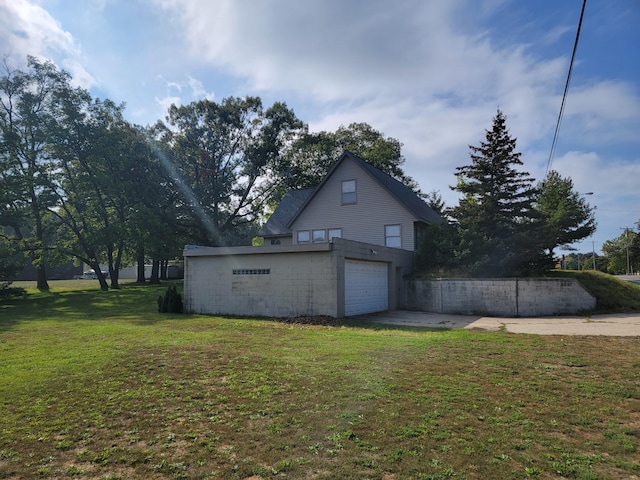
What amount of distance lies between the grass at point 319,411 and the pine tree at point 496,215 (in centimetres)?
1020

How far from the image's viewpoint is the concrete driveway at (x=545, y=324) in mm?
11586

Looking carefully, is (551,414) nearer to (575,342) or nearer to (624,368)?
(624,368)

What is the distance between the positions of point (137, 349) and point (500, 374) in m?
6.79

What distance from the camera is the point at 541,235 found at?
19172 mm

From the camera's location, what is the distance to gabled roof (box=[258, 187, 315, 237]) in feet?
86.7

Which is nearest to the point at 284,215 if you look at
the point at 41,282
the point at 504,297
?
the point at 504,297

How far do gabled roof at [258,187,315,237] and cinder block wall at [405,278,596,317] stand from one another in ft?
34.0

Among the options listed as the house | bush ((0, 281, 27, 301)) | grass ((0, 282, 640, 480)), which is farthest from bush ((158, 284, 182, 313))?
bush ((0, 281, 27, 301))

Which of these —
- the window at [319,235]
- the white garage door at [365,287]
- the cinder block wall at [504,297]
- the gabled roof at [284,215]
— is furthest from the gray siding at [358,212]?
the white garage door at [365,287]

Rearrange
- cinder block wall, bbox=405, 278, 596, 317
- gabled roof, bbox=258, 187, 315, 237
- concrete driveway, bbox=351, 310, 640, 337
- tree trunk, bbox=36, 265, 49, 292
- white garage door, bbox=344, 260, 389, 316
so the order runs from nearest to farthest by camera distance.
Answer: concrete driveway, bbox=351, 310, 640, 337, white garage door, bbox=344, 260, 389, 316, cinder block wall, bbox=405, 278, 596, 317, gabled roof, bbox=258, 187, 315, 237, tree trunk, bbox=36, 265, 49, 292

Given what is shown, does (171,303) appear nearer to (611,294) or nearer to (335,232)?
(335,232)

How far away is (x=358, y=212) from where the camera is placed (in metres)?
23.0

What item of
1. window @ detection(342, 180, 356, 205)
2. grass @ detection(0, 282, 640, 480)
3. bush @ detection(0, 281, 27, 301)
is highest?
window @ detection(342, 180, 356, 205)

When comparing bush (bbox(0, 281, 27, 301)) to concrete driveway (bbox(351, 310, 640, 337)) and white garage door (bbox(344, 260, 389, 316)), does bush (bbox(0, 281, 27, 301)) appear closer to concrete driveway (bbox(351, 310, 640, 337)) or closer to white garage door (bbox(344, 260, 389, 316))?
white garage door (bbox(344, 260, 389, 316))
